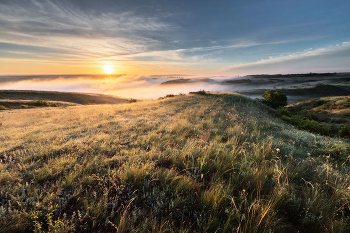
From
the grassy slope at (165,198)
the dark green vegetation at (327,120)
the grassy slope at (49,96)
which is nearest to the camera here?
the grassy slope at (165,198)

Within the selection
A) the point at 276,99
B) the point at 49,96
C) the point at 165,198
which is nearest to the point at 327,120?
the point at 276,99

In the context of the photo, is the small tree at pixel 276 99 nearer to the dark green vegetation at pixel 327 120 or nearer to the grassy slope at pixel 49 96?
the dark green vegetation at pixel 327 120

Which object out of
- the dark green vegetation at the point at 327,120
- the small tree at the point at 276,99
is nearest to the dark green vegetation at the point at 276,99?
the small tree at the point at 276,99

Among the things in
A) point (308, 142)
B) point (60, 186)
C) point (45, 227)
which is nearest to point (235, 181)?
point (45, 227)

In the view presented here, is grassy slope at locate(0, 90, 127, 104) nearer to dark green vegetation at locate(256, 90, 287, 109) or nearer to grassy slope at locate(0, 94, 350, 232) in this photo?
dark green vegetation at locate(256, 90, 287, 109)

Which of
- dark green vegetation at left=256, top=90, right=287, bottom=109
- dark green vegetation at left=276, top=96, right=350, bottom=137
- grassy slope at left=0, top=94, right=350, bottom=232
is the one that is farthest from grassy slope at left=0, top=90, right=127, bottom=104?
grassy slope at left=0, top=94, right=350, bottom=232

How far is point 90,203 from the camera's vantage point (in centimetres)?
217

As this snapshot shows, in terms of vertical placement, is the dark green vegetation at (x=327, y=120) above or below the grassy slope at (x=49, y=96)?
below

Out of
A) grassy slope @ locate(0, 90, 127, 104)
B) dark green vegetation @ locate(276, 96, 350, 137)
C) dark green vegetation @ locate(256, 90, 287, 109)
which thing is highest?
grassy slope @ locate(0, 90, 127, 104)

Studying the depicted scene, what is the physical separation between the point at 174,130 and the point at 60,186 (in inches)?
163

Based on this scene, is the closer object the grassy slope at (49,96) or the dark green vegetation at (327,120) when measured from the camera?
the dark green vegetation at (327,120)

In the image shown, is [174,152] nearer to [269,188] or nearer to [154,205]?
[154,205]

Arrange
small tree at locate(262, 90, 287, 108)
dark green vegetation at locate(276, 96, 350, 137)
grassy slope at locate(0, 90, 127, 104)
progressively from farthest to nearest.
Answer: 1. grassy slope at locate(0, 90, 127, 104)
2. small tree at locate(262, 90, 287, 108)
3. dark green vegetation at locate(276, 96, 350, 137)

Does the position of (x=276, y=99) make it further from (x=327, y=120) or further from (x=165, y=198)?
(x=165, y=198)
